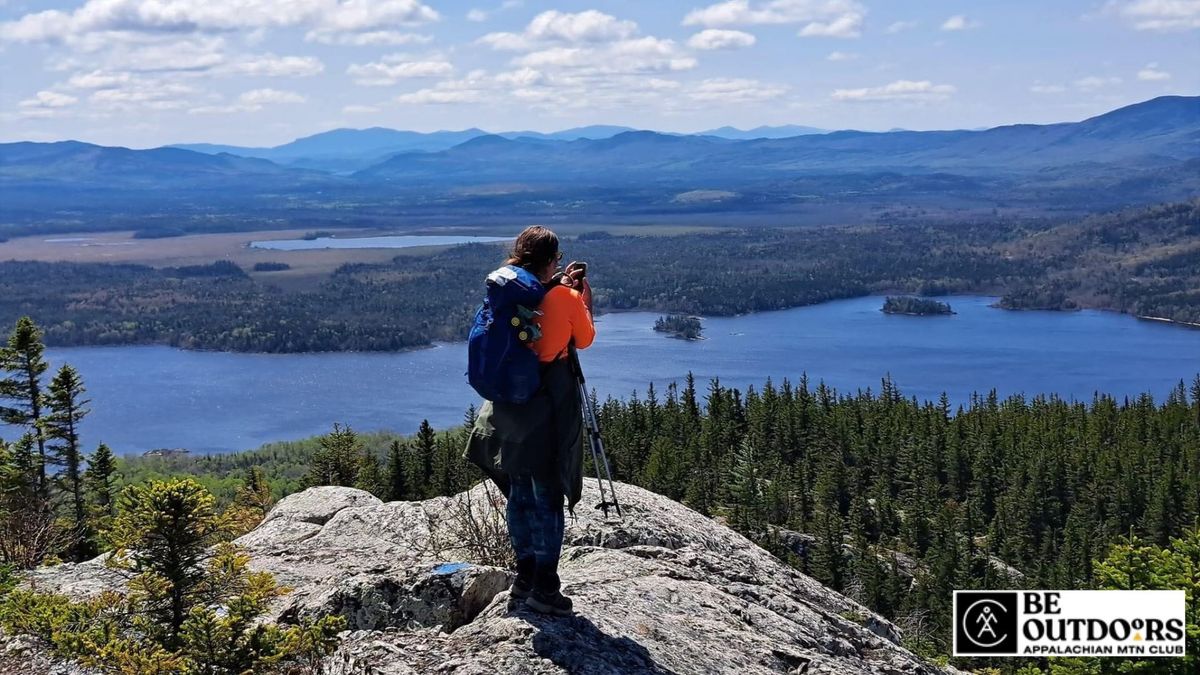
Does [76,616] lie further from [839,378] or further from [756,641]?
[839,378]

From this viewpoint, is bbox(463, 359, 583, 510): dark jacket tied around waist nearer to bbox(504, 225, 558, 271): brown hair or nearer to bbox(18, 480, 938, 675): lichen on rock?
bbox(504, 225, 558, 271): brown hair

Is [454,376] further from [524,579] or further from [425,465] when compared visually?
[524,579]

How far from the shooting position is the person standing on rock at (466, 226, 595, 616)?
28.3 ft

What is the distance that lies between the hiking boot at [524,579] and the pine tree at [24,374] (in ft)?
88.1

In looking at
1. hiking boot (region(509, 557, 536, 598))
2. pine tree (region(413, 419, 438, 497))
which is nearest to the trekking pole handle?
hiking boot (region(509, 557, 536, 598))

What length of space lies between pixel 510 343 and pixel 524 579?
2.09 meters

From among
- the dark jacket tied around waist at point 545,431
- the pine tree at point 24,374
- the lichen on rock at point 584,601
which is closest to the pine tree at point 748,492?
the pine tree at point 24,374

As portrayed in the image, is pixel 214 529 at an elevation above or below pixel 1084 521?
above

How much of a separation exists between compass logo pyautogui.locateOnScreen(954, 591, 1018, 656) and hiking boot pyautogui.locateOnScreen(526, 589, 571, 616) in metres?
6.76

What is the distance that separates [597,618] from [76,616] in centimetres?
431

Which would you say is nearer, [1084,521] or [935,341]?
[1084,521]

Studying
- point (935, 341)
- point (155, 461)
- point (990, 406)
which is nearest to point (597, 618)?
point (990, 406)

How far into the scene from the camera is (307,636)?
824cm

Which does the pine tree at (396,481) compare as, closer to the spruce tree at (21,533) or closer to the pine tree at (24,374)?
the pine tree at (24,374)
